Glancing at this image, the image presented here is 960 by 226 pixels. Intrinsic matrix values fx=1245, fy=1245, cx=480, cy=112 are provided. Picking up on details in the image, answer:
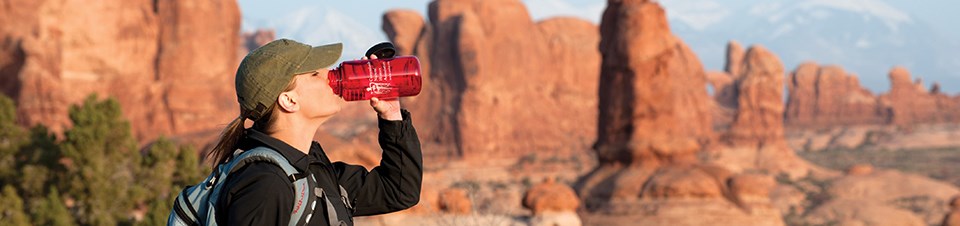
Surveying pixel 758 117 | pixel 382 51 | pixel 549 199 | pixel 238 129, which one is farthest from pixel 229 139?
pixel 758 117

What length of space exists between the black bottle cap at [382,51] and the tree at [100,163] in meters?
14.3

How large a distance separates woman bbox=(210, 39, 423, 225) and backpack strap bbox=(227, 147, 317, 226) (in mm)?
13

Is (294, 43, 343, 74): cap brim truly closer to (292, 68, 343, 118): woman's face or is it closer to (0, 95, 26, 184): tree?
(292, 68, 343, 118): woman's face

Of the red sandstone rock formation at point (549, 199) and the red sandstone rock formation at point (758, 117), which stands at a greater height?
the red sandstone rock formation at point (549, 199)

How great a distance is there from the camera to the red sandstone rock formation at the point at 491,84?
71375 millimetres

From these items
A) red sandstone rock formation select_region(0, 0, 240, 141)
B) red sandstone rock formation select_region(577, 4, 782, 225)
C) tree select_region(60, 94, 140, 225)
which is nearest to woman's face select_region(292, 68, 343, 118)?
tree select_region(60, 94, 140, 225)

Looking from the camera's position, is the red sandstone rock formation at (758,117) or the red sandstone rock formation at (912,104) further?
the red sandstone rock formation at (912,104)

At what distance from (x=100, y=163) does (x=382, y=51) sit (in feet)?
52.9

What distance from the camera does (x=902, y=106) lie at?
106 metres

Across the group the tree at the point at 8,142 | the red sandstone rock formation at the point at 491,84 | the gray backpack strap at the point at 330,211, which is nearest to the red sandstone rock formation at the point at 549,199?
the tree at the point at 8,142

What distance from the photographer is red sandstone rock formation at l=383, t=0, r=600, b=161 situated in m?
71.4

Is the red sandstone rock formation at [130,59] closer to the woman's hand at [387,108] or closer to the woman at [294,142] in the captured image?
the woman at [294,142]

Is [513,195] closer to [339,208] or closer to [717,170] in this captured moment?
[717,170]

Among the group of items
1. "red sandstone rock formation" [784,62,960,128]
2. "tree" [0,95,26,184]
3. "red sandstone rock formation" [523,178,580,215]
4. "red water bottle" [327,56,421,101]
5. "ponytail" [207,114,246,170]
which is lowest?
"red sandstone rock formation" [784,62,960,128]
